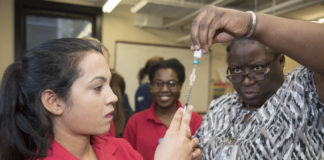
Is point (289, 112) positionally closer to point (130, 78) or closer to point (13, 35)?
point (130, 78)

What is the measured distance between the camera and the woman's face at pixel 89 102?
34.5 inches

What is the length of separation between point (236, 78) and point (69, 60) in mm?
762

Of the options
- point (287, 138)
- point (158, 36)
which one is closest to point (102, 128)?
point (287, 138)

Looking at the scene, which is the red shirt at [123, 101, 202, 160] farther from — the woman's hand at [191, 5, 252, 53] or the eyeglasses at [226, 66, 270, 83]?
the woman's hand at [191, 5, 252, 53]

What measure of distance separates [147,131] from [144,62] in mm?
2489

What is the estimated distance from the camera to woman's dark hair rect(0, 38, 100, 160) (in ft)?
2.80

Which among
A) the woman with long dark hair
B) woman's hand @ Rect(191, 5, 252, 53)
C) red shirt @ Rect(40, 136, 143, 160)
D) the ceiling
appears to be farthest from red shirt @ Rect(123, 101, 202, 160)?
the ceiling

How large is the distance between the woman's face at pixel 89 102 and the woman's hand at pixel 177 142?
0.24 metres

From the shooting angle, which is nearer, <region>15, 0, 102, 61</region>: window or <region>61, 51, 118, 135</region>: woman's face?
<region>61, 51, 118, 135</region>: woman's face

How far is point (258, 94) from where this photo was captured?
112 centimetres

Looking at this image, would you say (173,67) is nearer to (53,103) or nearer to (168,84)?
(168,84)

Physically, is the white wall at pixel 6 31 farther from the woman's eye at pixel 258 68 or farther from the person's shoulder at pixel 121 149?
the woman's eye at pixel 258 68

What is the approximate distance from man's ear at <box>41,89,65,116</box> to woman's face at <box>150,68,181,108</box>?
1.08m

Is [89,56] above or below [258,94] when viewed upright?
above
